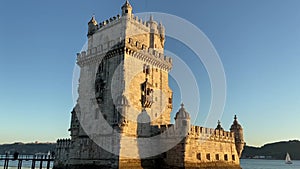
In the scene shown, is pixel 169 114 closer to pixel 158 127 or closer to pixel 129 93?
pixel 158 127

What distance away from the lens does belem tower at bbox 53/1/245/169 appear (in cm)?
3359

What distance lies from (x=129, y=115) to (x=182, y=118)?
20.7 feet

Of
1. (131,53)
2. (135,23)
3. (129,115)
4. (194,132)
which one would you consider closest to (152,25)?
(135,23)

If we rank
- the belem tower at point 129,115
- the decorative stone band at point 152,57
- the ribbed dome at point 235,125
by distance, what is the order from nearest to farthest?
1. the belem tower at point 129,115
2. the decorative stone band at point 152,57
3. the ribbed dome at point 235,125

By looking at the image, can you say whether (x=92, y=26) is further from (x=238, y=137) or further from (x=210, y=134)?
(x=238, y=137)

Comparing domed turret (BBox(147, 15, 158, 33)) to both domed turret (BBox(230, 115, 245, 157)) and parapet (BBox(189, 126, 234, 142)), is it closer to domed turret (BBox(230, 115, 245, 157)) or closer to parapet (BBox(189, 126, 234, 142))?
parapet (BBox(189, 126, 234, 142))

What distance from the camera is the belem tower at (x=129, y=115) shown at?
33594mm

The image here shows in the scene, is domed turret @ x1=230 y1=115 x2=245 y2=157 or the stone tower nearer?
the stone tower

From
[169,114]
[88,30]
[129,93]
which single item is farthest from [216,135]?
[88,30]

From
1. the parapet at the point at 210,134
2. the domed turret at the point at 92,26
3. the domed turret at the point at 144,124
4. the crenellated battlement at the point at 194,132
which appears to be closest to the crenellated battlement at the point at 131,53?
the domed turret at the point at 92,26

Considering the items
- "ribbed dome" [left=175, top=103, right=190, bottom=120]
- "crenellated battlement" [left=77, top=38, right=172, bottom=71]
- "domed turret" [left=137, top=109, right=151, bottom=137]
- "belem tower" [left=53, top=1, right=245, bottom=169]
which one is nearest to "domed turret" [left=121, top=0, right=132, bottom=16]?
"belem tower" [left=53, top=1, right=245, bottom=169]

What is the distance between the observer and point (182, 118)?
34.0 m

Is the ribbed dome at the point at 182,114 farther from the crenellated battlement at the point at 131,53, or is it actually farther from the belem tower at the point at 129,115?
the crenellated battlement at the point at 131,53

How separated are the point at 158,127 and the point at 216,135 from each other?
9.02 meters
